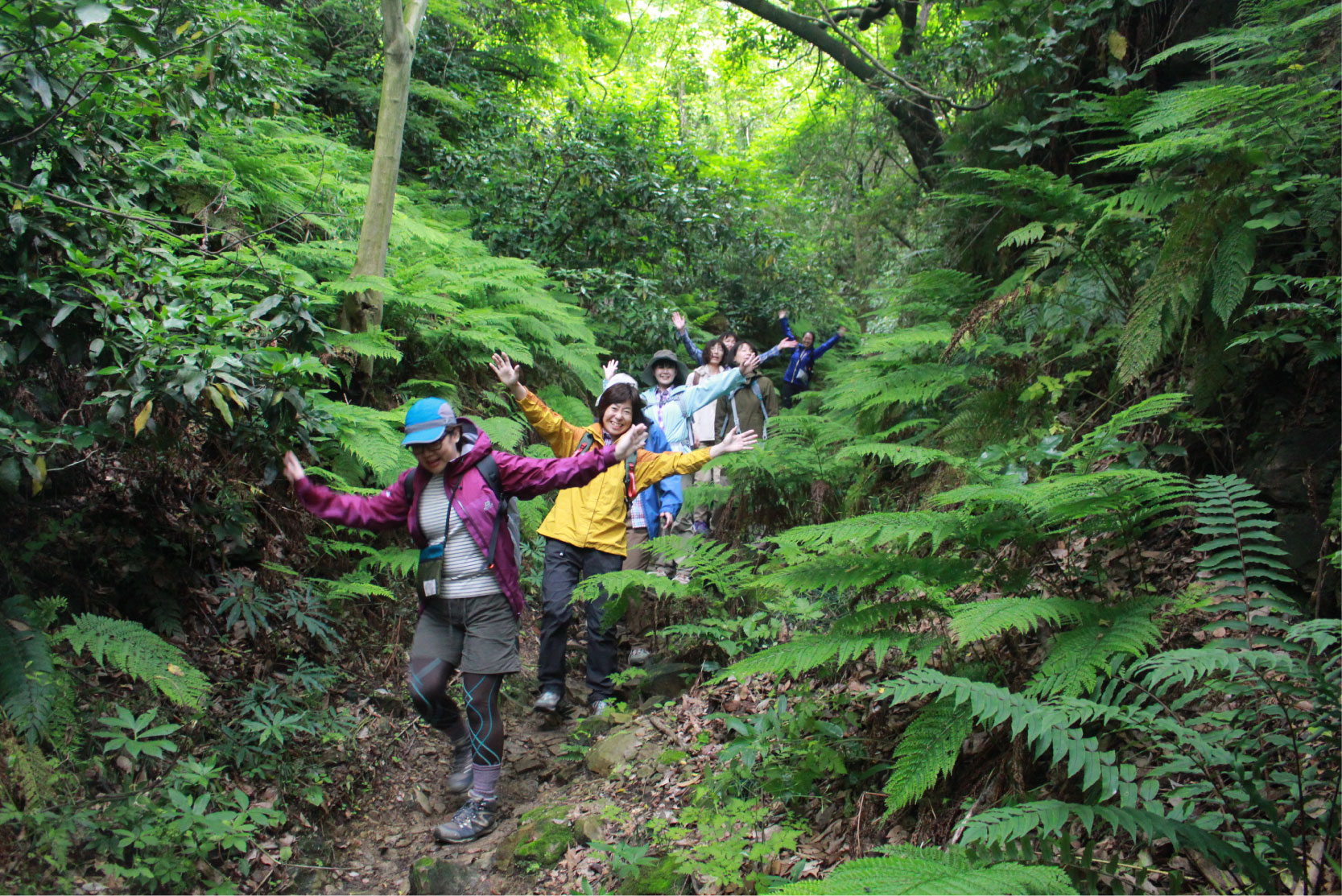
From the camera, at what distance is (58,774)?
346 centimetres

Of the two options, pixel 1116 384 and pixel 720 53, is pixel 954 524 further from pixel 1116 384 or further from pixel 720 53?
pixel 720 53

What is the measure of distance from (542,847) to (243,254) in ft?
14.5

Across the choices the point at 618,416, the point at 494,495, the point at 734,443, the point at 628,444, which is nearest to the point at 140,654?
the point at 494,495

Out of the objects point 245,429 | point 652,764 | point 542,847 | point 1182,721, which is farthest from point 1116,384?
point 245,429

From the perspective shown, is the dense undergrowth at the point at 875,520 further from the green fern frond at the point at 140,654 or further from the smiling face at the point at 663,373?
the smiling face at the point at 663,373

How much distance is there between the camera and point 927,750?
273cm

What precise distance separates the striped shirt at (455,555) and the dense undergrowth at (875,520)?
2.86 ft

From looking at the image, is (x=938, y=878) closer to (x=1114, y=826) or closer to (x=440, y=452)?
(x=1114, y=826)

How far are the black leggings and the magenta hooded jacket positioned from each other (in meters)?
0.47

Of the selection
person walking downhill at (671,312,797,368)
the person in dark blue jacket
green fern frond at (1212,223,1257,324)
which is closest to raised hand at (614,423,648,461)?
green fern frond at (1212,223,1257,324)

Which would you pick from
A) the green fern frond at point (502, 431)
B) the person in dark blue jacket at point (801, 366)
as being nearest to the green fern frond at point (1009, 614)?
the green fern frond at point (502, 431)

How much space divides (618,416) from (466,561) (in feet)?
5.34

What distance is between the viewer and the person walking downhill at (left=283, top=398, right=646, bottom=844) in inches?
173

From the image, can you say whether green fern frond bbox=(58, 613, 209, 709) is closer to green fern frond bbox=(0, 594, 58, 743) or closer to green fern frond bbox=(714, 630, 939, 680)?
green fern frond bbox=(0, 594, 58, 743)
